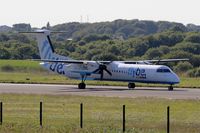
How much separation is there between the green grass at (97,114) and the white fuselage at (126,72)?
1283 centimetres

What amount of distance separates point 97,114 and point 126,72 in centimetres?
2706

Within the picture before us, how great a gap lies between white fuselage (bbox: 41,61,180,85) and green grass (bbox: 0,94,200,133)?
12.8 meters

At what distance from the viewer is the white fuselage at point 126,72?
209 feet

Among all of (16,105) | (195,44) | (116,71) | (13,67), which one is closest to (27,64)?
(13,67)

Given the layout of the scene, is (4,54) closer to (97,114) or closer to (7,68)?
(7,68)

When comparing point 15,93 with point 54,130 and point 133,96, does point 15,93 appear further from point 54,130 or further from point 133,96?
point 54,130

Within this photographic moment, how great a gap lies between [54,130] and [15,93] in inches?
1059

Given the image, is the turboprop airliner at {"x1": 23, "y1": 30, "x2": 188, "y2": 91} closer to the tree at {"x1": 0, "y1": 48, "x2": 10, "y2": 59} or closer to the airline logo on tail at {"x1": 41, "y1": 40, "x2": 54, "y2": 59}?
the airline logo on tail at {"x1": 41, "y1": 40, "x2": 54, "y2": 59}

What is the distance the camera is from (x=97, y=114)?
39.0 metres

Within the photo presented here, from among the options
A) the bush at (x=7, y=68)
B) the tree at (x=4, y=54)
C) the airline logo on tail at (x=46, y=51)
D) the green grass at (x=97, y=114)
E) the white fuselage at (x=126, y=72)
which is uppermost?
the airline logo on tail at (x=46, y=51)

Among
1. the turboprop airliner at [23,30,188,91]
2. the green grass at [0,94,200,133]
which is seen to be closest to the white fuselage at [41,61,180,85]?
the turboprop airliner at [23,30,188,91]

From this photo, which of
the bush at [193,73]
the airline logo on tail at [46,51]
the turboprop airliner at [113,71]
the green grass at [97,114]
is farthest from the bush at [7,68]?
the green grass at [97,114]

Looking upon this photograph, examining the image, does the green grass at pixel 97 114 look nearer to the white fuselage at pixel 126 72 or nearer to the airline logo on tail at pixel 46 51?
the white fuselage at pixel 126 72

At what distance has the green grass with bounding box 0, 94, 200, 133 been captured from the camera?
103 feet
